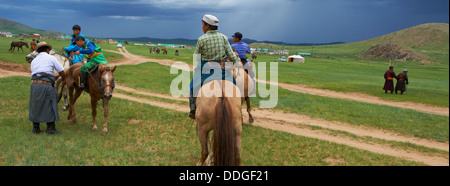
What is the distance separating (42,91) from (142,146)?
3249 mm

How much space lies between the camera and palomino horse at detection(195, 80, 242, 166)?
4746mm

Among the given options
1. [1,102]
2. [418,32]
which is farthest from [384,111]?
[418,32]

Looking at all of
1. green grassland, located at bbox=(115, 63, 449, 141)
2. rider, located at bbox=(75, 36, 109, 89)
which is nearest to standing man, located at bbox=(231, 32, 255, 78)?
rider, located at bbox=(75, 36, 109, 89)

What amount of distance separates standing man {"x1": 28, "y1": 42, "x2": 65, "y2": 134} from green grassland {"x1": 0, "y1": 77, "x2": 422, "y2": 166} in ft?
1.64

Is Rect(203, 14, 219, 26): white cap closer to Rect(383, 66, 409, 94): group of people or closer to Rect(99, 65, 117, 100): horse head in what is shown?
Rect(99, 65, 117, 100): horse head

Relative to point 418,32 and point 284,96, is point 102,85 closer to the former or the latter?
point 284,96

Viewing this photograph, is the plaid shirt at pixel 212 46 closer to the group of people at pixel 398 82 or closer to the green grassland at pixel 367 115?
the green grassland at pixel 367 115

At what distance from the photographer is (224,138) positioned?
4742 mm

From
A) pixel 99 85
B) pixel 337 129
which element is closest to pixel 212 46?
pixel 99 85

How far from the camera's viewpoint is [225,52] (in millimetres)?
5930

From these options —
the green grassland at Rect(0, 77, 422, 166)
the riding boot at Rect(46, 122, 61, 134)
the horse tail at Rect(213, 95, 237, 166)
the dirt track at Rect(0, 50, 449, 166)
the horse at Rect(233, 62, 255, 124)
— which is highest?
the horse at Rect(233, 62, 255, 124)

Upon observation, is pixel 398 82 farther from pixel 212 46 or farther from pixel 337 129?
pixel 212 46

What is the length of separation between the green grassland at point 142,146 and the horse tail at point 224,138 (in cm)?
187
